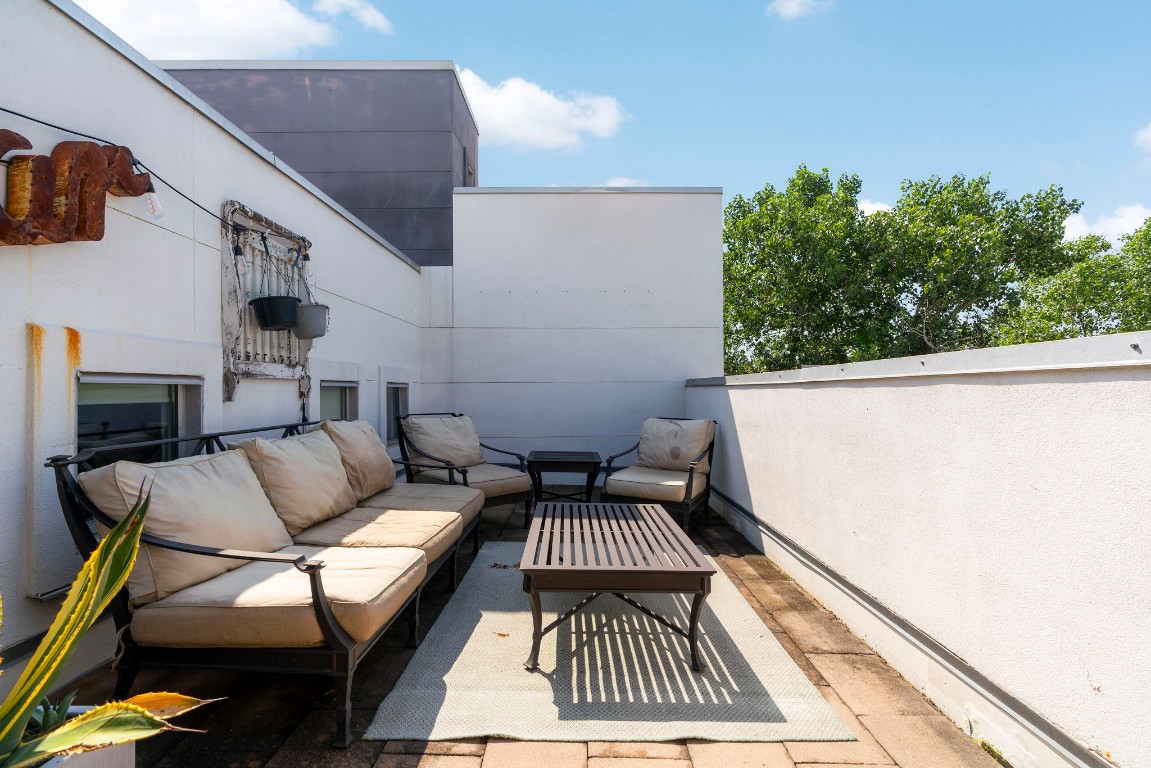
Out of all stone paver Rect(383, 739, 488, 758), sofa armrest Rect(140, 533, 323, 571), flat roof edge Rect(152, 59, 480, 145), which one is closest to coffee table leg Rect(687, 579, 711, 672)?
stone paver Rect(383, 739, 488, 758)

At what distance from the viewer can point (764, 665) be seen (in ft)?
7.88

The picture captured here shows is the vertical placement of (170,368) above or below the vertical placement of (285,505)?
above

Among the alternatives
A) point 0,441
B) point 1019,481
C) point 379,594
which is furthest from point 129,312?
point 1019,481

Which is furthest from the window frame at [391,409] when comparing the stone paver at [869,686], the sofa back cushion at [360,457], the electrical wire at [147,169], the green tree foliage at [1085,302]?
the green tree foliage at [1085,302]

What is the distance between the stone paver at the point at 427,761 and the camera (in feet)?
5.71

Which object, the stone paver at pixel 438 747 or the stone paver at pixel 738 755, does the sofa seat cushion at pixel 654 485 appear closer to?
the stone paver at pixel 738 755

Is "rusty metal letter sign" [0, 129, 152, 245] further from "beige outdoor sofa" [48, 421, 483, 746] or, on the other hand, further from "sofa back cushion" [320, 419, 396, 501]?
"sofa back cushion" [320, 419, 396, 501]

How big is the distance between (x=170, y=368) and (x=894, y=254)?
65.9 ft

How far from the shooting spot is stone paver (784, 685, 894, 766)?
1.76m

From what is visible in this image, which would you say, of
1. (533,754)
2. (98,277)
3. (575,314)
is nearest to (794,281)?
(575,314)

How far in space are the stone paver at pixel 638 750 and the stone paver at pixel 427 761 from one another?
0.38 m

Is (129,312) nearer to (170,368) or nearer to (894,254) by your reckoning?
(170,368)

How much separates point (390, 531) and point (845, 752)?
2.10 metres

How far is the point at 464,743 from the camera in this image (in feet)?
6.11
